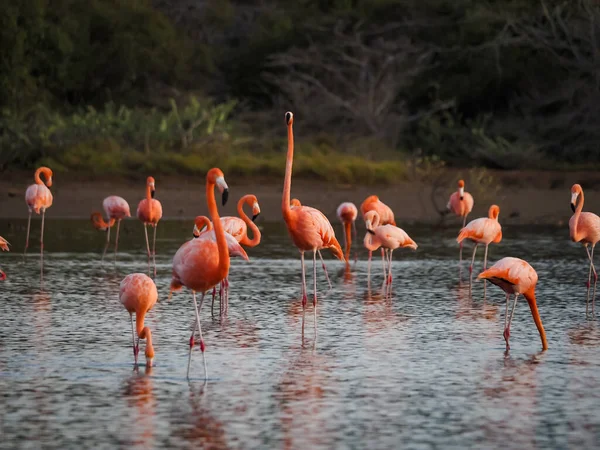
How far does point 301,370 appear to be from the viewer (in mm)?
8195

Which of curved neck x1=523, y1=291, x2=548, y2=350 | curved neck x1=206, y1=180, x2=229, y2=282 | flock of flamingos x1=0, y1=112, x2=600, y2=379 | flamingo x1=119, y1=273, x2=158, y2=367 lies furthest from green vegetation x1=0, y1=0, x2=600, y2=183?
curved neck x1=206, y1=180, x2=229, y2=282

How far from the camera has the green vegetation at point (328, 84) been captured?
82.2 ft

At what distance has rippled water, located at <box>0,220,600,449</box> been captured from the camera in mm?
6559

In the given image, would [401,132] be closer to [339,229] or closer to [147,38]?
[147,38]

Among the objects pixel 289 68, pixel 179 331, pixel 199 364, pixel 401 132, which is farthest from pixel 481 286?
pixel 289 68

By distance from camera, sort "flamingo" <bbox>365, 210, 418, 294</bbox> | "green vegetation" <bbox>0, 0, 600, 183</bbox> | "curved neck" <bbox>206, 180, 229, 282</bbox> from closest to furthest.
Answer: "curved neck" <bbox>206, 180, 229, 282</bbox> < "flamingo" <bbox>365, 210, 418, 294</bbox> < "green vegetation" <bbox>0, 0, 600, 183</bbox>

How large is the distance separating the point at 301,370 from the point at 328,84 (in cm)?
2163

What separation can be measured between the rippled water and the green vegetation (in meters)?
11.6

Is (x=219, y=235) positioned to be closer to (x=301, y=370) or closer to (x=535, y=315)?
(x=301, y=370)

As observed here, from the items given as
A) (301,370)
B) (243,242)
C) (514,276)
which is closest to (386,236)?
(243,242)

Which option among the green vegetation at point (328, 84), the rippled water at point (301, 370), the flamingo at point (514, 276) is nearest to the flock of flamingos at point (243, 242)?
the flamingo at point (514, 276)

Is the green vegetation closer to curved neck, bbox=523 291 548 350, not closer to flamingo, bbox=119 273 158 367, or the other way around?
curved neck, bbox=523 291 548 350

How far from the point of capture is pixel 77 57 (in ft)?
94.5

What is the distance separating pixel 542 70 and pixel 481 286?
1632 cm
